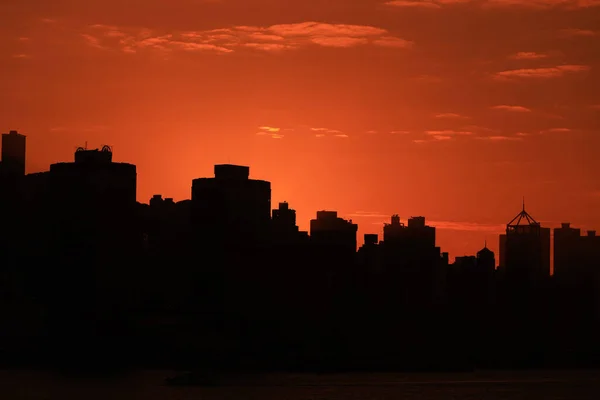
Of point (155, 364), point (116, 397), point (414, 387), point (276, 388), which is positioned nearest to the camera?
point (116, 397)

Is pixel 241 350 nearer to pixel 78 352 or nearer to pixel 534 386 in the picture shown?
pixel 78 352

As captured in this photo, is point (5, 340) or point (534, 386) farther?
point (5, 340)

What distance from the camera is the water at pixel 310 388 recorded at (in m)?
122

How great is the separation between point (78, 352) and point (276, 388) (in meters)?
69.6

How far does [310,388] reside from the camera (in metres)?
138

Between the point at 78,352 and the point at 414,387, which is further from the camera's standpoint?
the point at 78,352

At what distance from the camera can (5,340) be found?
197000 millimetres

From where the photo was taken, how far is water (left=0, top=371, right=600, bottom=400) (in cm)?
12231

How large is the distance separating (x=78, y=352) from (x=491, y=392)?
85.3 metres

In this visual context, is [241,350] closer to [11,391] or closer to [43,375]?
[43,375]

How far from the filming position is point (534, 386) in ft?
503

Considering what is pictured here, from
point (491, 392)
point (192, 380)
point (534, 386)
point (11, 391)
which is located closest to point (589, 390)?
point (534, 386)

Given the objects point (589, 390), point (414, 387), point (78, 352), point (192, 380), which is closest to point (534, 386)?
point (589, 390)

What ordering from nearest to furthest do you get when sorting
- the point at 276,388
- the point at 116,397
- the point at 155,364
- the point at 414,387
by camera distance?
the point at 116,397
the point at 276,388
the point at 414,387
the point at 155,364
